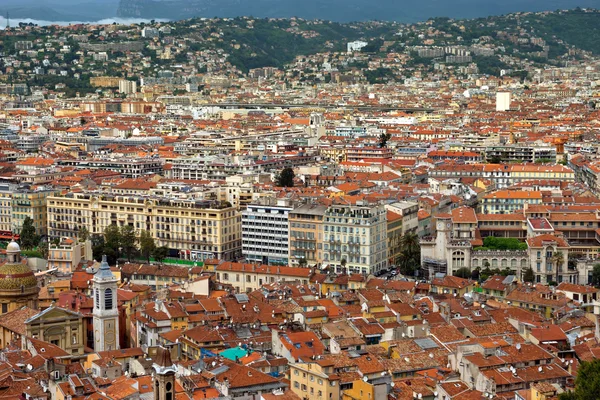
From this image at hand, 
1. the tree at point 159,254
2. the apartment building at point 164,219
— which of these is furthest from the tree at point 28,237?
the tree at point 159,254

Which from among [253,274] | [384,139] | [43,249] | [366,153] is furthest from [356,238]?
[384,139]

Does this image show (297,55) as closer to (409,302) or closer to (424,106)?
(424,106)

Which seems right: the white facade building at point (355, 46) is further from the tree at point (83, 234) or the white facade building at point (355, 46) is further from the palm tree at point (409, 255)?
the palm tree at point (409, 255)

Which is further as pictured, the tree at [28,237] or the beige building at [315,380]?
the tree at [28,237]

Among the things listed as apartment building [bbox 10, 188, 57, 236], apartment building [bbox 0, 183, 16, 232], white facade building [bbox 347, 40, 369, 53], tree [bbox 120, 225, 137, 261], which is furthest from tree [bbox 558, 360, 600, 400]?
white facade building [bbox 347, 40, 369, 53]

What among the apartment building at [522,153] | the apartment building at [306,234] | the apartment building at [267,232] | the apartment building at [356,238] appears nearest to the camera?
the apartment building at [356,238]

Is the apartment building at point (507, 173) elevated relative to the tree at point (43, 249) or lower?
elevated

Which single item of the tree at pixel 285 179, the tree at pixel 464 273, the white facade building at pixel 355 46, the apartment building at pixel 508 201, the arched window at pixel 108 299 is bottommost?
the tree at pixel 464 273

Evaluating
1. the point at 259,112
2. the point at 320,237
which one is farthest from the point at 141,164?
the point at 259,112
